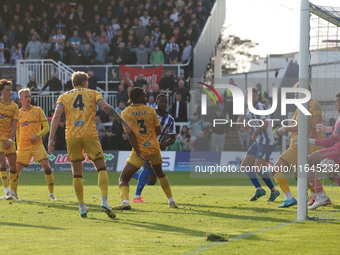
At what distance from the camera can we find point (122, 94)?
80.8ft

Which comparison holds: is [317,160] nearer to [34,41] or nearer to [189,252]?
[189,252]

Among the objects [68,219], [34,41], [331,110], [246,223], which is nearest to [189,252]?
[246,223]

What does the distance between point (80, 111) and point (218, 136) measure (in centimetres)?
1524

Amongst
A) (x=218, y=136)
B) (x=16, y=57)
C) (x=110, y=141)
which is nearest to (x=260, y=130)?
(x=218, y=136)

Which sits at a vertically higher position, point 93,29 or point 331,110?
point 93,29

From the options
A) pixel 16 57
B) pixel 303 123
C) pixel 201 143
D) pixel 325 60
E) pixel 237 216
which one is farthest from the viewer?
pixel 16 57

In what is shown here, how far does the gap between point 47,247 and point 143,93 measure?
409cm

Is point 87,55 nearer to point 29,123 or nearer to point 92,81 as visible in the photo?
point 92,81

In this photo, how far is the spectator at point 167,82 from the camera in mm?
24703

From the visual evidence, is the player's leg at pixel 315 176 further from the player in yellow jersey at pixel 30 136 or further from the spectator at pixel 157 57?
the spectator at pixel 157 57

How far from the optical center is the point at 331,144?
9969mm

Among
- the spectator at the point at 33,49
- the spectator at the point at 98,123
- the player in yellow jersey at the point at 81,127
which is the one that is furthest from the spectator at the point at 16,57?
the player in yellow jersey at the point at 81,127

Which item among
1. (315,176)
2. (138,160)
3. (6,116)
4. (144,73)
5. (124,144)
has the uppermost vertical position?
(144,73)

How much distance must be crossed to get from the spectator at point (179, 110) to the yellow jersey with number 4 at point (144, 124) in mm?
13561
